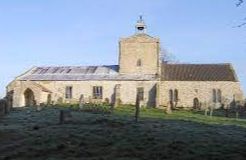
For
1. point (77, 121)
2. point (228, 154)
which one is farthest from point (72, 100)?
point (228, 154)

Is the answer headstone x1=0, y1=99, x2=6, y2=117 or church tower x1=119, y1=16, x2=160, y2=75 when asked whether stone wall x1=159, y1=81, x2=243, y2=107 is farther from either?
headstone x1=0, y1=99, x2=6, y2=117

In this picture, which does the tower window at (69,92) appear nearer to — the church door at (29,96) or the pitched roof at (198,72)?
the church door at (29,96)

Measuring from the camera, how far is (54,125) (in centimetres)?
2680

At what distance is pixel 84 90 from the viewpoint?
61844 millimetres

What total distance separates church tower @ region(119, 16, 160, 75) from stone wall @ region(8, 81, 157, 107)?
2.68 m

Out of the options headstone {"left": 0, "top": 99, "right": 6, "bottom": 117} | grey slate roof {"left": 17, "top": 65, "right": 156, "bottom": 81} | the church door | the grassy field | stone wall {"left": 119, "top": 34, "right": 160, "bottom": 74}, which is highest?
stone wall {"left": 119, "top": 34, "right": 160, "bottom": 74}

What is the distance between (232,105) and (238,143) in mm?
39406

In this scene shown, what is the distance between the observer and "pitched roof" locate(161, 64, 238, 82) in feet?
200

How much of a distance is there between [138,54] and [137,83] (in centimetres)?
454

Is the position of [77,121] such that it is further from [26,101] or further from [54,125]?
[26,101]

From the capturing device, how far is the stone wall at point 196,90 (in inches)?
2370

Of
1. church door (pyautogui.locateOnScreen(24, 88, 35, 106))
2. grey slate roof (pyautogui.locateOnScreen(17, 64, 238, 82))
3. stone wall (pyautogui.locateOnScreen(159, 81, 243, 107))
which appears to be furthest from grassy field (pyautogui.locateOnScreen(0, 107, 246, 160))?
grey slate roof (pyautogui.locateOnScreen(17, 64, 238, 82))

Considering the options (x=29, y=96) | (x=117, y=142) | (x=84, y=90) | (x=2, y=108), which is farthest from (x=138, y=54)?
(x=117, y=142)

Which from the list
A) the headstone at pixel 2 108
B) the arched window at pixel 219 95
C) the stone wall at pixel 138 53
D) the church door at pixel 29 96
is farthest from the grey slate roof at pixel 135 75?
the headstone at pixel 2 108
